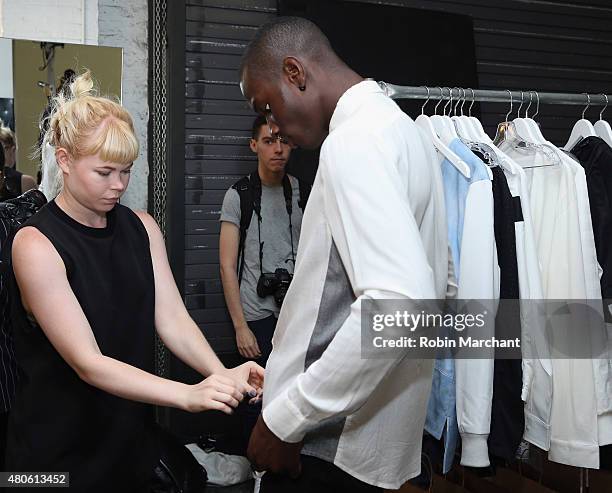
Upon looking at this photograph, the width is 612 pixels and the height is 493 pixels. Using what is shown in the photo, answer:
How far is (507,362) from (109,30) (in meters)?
2.52

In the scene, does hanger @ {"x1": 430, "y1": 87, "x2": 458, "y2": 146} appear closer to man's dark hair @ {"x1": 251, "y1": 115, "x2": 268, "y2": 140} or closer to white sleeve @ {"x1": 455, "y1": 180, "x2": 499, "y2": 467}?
white sleeve @ {"x1": 455, "y1": 180, "x2": 499, "y2": 467}

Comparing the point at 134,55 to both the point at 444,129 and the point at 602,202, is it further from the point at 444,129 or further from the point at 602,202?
the point at 602,202

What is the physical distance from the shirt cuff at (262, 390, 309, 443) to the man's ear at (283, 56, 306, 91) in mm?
619

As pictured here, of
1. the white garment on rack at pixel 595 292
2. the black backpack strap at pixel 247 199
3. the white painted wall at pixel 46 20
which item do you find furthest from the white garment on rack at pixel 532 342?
the white painted wall at pixel 46 20

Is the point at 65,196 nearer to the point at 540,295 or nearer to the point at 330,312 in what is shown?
the point at 330,312

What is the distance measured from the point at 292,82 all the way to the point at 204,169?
2.22m

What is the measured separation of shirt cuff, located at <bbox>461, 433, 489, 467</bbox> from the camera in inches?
79.9

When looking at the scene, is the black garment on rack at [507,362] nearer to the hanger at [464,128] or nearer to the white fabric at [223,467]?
the hanger at [464,128]

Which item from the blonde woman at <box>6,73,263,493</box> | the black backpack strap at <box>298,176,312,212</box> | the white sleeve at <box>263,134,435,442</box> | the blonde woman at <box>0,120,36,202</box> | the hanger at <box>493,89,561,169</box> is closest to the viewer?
the white sleeve at <box>263,134,435,442</box>

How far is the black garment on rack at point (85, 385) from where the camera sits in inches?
61.6

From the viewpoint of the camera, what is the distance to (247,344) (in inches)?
127

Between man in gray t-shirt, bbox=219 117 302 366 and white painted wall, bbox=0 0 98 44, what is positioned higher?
white painted wall, bbox=0 0 98 44

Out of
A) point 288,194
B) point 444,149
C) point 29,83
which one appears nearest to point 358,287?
point 444,149

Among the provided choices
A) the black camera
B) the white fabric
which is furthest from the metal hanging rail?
the white fabric
